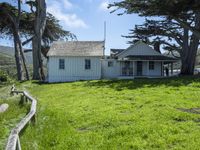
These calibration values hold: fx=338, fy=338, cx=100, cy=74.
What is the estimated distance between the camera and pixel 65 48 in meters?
34.8

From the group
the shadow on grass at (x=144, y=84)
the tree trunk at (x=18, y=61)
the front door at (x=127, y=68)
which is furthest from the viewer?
the tree trunk at (x=18, y=61)

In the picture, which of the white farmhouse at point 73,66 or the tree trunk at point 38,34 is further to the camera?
the tree trunk at point 38,34

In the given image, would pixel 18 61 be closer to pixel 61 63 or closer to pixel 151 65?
pixel 61 63

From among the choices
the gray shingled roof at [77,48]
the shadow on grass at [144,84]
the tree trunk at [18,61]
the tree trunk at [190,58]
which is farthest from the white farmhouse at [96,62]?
the shadow on grass at [144,84]

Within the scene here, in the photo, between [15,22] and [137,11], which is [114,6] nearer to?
[137,11]

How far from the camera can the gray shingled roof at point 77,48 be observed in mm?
33812

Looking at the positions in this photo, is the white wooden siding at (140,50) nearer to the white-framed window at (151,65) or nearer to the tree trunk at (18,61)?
the white-framed window at (151,65)

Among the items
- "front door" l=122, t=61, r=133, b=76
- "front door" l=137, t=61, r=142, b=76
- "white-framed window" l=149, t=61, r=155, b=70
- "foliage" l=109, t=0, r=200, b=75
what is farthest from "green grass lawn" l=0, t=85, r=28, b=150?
"white-framed window" l=149, t=61, r=155, b=70

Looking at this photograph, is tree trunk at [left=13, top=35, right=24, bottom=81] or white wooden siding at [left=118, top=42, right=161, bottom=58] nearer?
white wooden siding at [left=118, top=42, right=161, bottom=58]

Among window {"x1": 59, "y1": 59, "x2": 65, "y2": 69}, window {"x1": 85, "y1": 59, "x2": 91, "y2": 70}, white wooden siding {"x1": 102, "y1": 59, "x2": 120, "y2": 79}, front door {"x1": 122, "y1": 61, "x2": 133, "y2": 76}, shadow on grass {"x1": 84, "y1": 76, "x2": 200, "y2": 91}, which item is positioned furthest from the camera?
front door {"x1": 122, "y1": 61, "x2": 133, "y2": 76}

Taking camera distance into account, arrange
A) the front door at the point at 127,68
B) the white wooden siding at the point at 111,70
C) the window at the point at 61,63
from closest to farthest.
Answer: the window at the point at 61,63
the white wooden siding at the point at 111,70
the front door at the point at 127,68

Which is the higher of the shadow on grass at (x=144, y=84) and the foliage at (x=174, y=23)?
the foliage at (x=174, y=23)

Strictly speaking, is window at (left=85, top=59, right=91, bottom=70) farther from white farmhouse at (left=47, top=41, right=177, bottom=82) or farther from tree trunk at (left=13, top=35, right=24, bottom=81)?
tree trunk at (left=13, top=35, right=24, bottom=81)

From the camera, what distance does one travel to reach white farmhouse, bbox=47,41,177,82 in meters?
33.8
